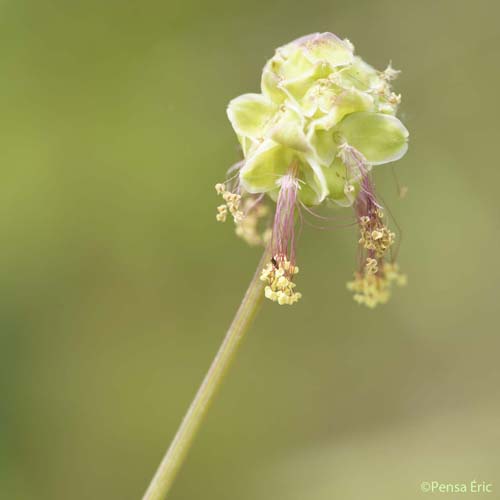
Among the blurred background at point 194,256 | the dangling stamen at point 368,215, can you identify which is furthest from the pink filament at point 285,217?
the blurred background at point 194,256

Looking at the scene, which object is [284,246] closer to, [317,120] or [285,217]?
[285,217]

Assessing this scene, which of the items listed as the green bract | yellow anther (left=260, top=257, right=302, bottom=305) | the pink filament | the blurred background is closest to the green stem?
yellow anther (left=260, top=257, right=302, bottom=305)

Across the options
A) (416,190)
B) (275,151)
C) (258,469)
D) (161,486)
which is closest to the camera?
(161,486)

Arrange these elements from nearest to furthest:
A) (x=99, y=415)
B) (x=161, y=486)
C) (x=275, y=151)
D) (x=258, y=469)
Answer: (x=161, y=486), (x=275, y=151), (x=258, y=469), (x=99, y=415)

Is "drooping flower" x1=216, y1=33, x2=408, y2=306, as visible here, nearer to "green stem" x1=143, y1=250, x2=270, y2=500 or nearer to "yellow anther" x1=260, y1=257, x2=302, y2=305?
"yellow anther" x1=260, y1=257, x2=302, y2=305

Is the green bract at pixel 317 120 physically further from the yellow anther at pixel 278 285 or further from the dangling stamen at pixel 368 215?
the yellow anther at pixel 278 285

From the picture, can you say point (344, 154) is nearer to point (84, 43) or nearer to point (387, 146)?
point (387, 146)

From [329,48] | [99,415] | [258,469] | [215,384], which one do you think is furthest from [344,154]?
[99,415]

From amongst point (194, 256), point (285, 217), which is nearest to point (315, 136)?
point (285, 217)
